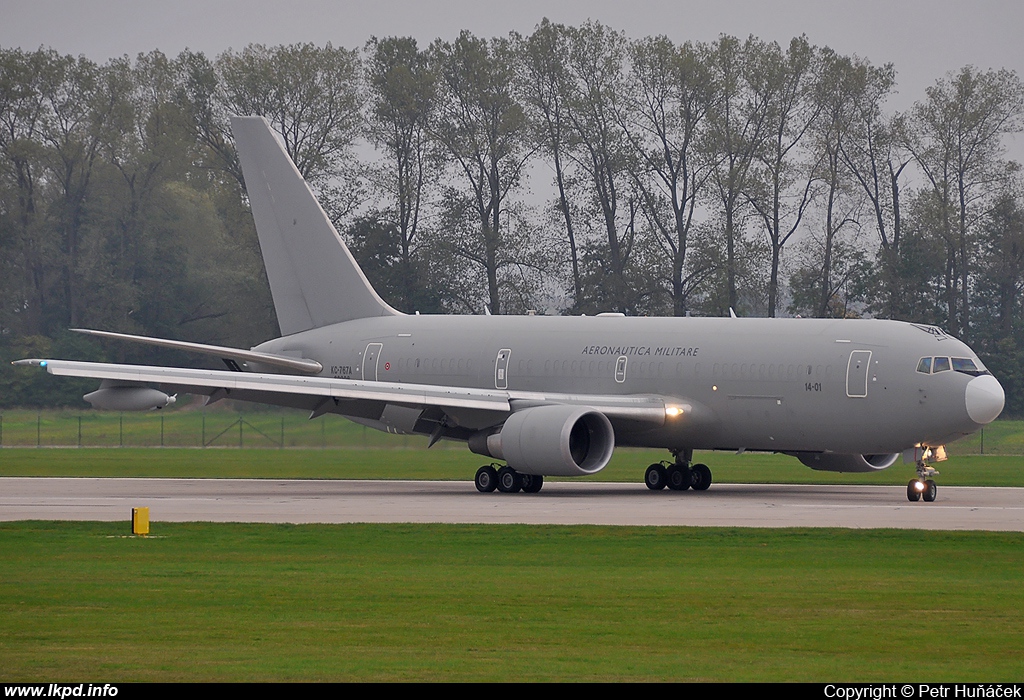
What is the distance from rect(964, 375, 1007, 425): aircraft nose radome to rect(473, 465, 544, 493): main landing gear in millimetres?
9180

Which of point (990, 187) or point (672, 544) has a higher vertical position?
point (990, 187)

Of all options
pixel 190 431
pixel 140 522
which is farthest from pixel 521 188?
pixel 140 522

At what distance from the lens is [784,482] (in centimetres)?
3856

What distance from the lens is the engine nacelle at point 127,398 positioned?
32.7 meters

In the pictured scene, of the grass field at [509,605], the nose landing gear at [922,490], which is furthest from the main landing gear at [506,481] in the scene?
the grass field at [509,605]

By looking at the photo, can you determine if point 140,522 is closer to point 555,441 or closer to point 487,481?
point 555,441

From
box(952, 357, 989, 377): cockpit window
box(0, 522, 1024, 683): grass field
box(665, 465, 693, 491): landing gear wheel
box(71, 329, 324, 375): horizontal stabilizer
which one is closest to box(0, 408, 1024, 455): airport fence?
box(71, 329, 324, 375): horizontal stabilizer

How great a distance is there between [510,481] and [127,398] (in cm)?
828

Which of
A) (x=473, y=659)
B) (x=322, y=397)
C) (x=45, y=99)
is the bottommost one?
(x=473, y=659)

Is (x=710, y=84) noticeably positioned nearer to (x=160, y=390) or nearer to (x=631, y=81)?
(x=631, y=81)

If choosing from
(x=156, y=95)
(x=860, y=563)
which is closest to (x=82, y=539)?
(x=860, y=563)

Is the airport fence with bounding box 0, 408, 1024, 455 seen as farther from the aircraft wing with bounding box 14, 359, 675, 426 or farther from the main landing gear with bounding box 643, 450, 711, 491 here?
the main landing gear with bounding box 643, 450, 711, 491

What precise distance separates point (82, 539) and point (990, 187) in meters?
63.7

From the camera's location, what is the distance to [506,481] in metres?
34.2
